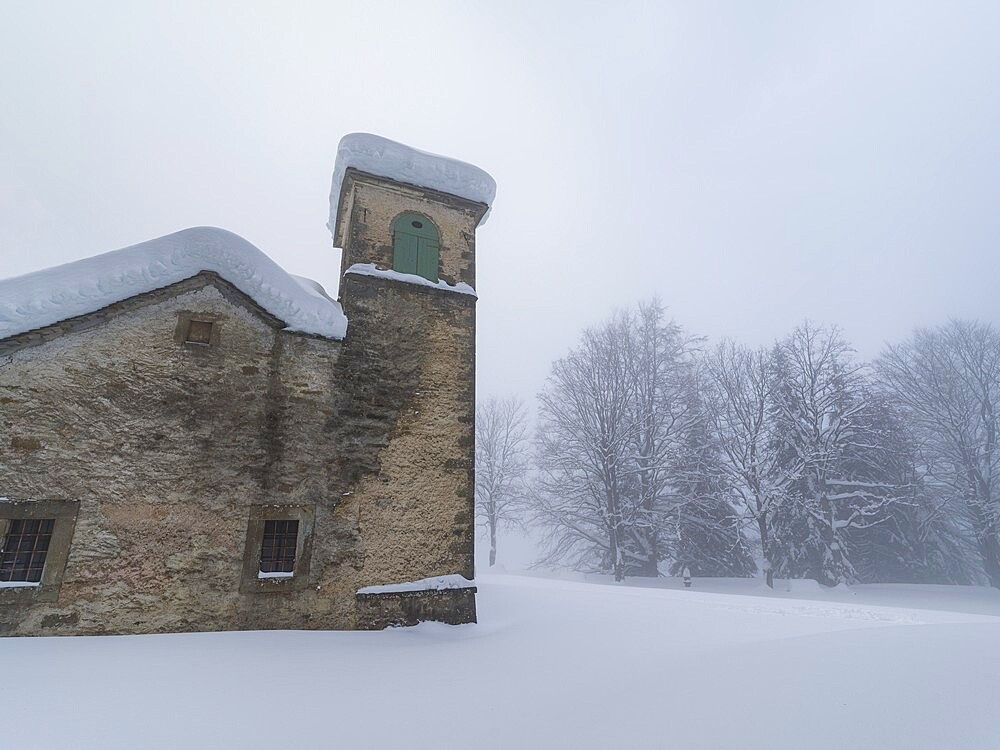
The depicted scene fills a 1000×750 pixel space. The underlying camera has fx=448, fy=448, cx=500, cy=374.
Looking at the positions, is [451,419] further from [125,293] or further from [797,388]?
[797,388]

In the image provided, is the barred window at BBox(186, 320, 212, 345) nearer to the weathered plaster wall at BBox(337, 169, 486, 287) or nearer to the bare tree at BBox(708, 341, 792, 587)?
the weathered plaster wall at BBox(337, 169, 486, 287)

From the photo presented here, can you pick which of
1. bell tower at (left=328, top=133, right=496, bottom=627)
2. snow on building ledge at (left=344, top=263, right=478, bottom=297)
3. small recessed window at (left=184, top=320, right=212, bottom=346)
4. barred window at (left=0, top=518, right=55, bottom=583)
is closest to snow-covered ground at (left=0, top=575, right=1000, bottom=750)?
barred window at (left=0, top=518, right=55, bottom=583)

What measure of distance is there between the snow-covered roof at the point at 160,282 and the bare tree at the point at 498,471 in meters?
→ 18.1

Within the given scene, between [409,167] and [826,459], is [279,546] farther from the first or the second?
[826,459]

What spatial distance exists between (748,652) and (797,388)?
17390 millimetres

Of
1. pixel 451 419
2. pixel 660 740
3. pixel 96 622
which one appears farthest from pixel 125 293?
pixel 660 740

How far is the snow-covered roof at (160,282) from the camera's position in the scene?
18.9ft

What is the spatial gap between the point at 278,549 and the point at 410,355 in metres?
3.55

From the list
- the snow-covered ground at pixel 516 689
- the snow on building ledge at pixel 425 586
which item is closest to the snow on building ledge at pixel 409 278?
the snow on building ledge at pixel 425 586

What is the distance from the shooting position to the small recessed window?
6635 millimetres

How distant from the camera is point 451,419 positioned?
25.5 feet

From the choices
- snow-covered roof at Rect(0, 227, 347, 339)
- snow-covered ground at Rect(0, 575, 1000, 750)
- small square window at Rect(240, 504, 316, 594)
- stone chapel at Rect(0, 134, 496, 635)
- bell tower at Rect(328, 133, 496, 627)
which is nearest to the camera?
snow-covered ground at Rect(0, 575, 1000, 750)

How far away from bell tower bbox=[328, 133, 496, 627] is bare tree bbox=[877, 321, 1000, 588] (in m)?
21.9

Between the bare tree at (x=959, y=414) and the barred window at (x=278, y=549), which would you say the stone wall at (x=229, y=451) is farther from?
the bare tree at (x=959, y=414)
